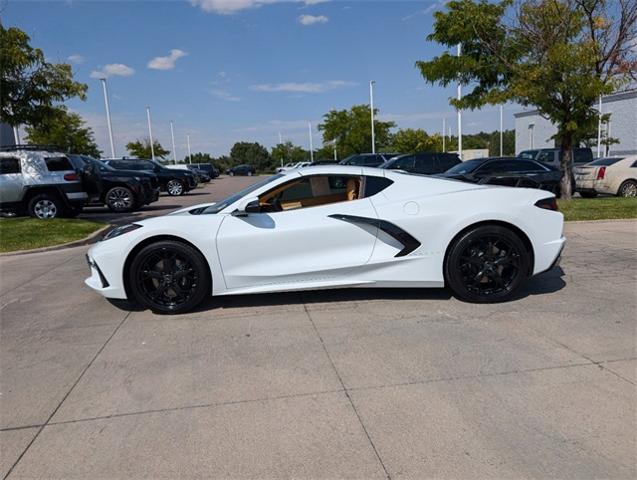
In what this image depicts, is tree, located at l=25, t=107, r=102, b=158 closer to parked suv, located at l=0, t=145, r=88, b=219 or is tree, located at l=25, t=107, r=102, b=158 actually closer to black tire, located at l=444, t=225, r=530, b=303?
parked suv, located at l=0, t=145, r=88, b=219

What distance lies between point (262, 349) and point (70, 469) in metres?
1.60

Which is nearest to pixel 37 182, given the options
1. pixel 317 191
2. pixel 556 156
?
pixel 317 191

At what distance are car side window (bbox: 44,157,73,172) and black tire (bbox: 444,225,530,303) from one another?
34.7 ft

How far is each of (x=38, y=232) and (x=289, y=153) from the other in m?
75.5

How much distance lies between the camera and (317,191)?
484 cm

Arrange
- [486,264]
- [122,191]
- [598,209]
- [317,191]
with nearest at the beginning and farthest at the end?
[486,264] → [317,191] → [598,209] → [122,191]

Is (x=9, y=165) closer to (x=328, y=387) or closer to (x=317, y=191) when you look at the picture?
(x=317, y=191)

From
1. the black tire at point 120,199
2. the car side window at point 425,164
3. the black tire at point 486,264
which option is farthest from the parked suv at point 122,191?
the black tire at point 486,264

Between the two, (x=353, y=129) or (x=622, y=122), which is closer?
(x=622, y=122)

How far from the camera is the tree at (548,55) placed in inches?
434

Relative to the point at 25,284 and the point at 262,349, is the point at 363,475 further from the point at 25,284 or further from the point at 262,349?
the point at 25,284

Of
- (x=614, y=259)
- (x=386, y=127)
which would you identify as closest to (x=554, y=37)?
(x=614, y=259)

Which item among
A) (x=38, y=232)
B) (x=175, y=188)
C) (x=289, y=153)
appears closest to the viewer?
(x=38, y=232)

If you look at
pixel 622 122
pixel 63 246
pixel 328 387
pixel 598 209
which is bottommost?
pixel 328 387
